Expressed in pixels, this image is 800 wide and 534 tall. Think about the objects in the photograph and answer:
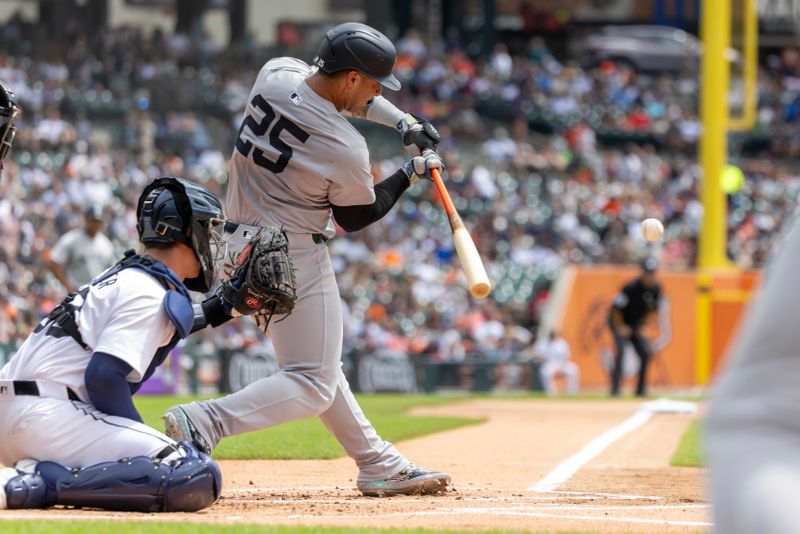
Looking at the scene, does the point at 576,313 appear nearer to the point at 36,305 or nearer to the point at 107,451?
the point at 36,305

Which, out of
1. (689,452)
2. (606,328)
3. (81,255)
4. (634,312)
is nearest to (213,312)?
(689,452)

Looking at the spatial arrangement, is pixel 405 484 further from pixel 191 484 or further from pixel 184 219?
pixel 184 219

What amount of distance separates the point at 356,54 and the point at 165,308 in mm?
1460

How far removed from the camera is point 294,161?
16.9ft

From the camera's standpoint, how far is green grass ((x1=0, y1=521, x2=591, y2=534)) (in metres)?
3.76

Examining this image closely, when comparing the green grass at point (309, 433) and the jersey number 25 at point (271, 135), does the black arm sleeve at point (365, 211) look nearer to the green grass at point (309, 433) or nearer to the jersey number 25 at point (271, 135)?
the jersey number 25 at point (271, 135)

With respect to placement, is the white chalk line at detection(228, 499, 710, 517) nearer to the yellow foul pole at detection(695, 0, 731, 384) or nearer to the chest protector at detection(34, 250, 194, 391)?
the chest protector at detection(34, 250, 194, 391)

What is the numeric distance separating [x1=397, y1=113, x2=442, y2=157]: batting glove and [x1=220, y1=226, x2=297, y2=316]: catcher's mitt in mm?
944

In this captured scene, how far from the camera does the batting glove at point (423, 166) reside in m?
5.47

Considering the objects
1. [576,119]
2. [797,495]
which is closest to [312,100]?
[797,495]

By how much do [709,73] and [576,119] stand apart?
39.0ft

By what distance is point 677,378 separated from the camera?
21.4 metres

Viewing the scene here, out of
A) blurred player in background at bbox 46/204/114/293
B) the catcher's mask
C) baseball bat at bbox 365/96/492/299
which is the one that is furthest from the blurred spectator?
the catcher's mask

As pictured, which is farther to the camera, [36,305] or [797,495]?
[36,305]
